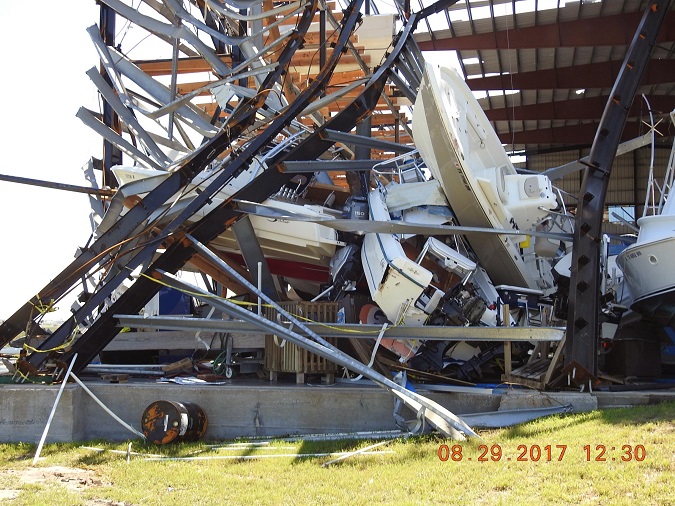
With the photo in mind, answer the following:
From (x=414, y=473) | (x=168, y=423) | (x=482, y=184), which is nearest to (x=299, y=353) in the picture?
(x=168, y=423)

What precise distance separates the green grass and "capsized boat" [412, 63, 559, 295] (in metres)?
3.50

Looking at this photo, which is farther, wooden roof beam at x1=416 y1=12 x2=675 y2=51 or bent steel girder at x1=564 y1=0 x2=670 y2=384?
wooden roof beam at x1=416 y1=12 x2=675 y2=51

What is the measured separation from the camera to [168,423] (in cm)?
855

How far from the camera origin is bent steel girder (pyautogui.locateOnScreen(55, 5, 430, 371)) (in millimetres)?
10242

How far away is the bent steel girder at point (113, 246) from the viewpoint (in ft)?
33.4

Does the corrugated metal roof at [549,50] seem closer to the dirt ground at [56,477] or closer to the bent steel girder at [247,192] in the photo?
the bent steel girder at [247,192]

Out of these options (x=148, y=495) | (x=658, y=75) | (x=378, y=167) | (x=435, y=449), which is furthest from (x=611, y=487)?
(x=658, y=75)

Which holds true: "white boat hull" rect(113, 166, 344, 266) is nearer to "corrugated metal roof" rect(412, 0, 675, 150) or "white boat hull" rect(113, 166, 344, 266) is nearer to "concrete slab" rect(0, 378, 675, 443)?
"concrete slab" rect(0, 378, 675, 443)

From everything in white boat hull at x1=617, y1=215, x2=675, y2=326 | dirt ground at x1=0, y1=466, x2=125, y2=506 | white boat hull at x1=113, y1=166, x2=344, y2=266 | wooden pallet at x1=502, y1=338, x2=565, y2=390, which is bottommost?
dirt ground at x1=0, y1=466, x2=125, y2=506

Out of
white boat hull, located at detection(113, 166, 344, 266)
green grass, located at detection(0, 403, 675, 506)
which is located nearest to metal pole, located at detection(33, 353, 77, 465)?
green grass, located at detection(0, 403, 675, 506)

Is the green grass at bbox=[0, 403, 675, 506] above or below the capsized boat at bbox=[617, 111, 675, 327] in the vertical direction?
below

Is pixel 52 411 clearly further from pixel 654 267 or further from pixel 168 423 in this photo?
pixel 654 267

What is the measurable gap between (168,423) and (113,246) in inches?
110

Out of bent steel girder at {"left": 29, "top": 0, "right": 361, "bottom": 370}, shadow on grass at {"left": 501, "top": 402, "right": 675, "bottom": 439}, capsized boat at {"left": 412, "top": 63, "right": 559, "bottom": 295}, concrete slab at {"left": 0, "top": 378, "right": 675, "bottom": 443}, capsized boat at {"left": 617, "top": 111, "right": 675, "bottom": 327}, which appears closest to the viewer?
shadow on grass at {"left": 501, "top": 402, "right": 675, "bottom": 439}
